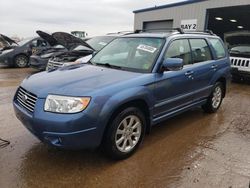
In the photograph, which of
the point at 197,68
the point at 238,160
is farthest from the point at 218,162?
the point at 197,68

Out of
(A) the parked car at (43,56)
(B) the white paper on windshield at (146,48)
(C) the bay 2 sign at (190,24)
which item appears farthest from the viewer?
(C) the bay 2 sign at (190,24)

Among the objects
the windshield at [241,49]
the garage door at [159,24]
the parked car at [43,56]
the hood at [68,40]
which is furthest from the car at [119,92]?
the garage door at [159,24]

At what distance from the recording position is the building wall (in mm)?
14703

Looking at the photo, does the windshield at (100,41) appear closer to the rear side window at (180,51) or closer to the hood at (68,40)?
the hood at (68,40)

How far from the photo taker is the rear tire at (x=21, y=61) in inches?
524

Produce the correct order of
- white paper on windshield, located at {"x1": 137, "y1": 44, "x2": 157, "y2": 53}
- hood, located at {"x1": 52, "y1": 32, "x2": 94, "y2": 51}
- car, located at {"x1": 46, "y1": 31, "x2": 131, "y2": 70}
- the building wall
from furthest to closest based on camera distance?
the building wall
hood, located at {"x1": 52, "y1": 32, "x2": 94, "y2": 51}
car, located at {"x1": 46, "y1": 31, "x2": 131, "y2": 70}
white paper on windshield, located at {"x1": 137, "y1": 44, "x2": 157, "y2": 53}

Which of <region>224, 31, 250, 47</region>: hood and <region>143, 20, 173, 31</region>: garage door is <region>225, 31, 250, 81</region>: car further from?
<region>143, 20, 173, 31</region>: garage door

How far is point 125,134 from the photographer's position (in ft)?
12.1

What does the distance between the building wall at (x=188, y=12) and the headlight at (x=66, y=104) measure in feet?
43.1

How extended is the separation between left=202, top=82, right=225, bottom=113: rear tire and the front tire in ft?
7.99

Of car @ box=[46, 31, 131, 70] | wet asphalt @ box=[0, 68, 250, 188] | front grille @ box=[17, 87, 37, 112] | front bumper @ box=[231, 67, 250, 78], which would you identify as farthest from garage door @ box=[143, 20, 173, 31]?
front grille @ box=[17, 87, 37, 112]

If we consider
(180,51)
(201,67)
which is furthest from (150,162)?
(201,67)

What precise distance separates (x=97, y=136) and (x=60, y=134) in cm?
44

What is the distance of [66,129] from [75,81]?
2.47 ft
